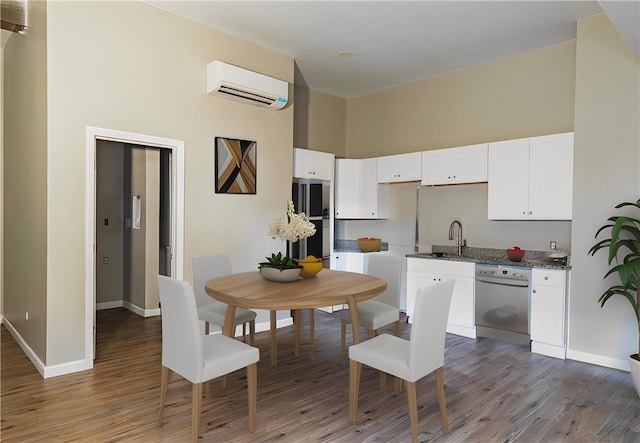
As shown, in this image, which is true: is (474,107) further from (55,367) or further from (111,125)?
(55,367)

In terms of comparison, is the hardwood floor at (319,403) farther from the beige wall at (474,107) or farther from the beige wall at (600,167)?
the beige wall at (474,107)

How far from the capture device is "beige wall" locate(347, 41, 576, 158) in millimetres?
4453

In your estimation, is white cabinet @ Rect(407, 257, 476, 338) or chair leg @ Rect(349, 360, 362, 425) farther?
white cabinet @ Rect(407, 257, 476, 338)

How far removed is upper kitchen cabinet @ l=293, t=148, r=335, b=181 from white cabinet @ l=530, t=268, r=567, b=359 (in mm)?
2782

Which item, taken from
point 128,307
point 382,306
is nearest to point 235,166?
point 382,306

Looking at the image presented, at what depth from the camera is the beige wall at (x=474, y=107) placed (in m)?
4.45

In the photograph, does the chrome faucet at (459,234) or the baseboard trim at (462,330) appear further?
the chrome faucet at (459,234)

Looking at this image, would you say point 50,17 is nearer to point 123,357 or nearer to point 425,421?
point 123,357

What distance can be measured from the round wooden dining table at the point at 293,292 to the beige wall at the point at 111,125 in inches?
48.9

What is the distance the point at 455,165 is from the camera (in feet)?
15.9

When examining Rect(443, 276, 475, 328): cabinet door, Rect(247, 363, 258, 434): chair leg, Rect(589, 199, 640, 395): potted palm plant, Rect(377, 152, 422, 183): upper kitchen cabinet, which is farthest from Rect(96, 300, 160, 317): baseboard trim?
Rect(589, 199, 640, 395): potted palm plant

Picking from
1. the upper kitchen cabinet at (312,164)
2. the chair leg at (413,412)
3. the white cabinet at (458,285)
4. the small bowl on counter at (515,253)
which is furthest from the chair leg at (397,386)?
the upper kitchen cabinet at (312,164)

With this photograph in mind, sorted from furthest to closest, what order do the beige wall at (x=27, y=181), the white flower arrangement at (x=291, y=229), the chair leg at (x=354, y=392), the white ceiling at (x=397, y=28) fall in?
1. the white ceiling at (x=397, y=28)
2. the beige wall at (x=27, y=181)
3. the white flower arrangement at (x=291, y=229)
4. the chair leg at (x=354, y=392)

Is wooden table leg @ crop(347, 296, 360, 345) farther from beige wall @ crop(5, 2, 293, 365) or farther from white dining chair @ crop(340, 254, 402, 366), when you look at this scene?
beige wall @ crop(5, 2, 293, 365)
